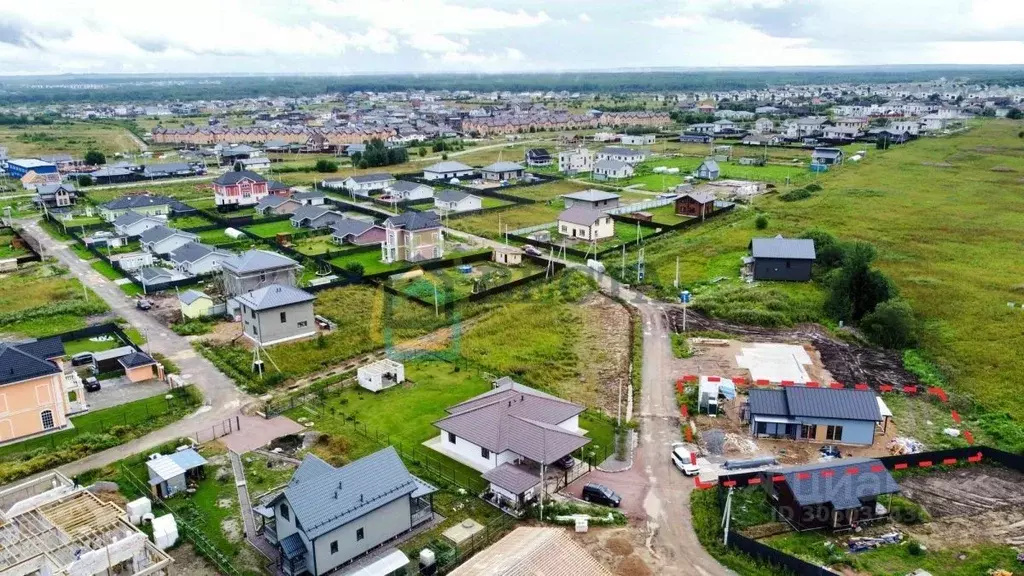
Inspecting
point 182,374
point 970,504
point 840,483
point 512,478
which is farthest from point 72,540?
point 970,504

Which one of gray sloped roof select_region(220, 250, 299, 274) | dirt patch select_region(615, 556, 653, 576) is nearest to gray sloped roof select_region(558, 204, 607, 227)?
gray sloped roof select_region(220, 250, 299, 274)

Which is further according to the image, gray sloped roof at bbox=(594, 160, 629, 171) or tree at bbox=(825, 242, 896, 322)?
gray sloped roof at bbox=(594, 160, 629, 171)

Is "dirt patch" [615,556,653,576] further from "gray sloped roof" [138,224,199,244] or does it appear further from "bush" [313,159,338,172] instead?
"bush" [313,159,338,172]

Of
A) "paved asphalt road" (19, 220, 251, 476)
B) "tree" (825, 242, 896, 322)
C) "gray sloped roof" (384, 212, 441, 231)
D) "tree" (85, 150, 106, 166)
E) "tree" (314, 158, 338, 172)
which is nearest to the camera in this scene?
"paved asphalt road" (19, 220, 251, 476)

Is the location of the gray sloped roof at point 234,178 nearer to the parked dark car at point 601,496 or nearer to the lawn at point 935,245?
the lawn at point 935,245

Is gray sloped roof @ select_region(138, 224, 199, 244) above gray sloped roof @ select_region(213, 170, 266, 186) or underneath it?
underneath

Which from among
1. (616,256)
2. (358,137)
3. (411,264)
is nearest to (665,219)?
(616,256)

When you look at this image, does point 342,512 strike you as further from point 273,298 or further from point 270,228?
point 270,228

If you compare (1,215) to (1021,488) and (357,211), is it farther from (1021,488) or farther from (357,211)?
(1021,488)
